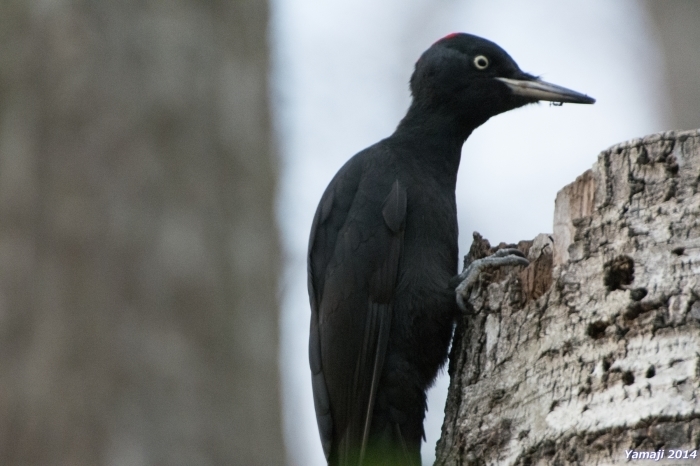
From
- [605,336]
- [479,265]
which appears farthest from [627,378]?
[479,265]

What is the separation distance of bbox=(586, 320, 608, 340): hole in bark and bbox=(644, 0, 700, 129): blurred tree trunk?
3625mm

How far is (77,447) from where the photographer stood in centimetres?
347

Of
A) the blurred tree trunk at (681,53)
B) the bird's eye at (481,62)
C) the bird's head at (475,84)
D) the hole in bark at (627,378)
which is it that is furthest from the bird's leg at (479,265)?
the blurred tree trunk at (681,53)

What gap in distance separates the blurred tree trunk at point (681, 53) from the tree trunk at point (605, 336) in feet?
11.0

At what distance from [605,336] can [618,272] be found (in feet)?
0.66

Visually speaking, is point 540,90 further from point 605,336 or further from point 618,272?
point 605,336

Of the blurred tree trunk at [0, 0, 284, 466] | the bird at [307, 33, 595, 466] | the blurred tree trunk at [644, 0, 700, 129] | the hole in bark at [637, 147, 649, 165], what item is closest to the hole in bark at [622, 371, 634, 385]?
the hole in bark at [637, 147, 649, 165]

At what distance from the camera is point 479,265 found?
11.7 ft

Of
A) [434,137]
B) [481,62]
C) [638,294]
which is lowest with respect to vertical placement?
[638,294]

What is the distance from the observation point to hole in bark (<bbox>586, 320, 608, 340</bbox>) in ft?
8.87

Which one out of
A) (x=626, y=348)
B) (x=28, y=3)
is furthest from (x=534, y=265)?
(x=28, y=3)

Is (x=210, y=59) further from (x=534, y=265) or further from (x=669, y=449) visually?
(x=669, y=449)

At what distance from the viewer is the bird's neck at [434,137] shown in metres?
4.50

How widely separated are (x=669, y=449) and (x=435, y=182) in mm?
2173
